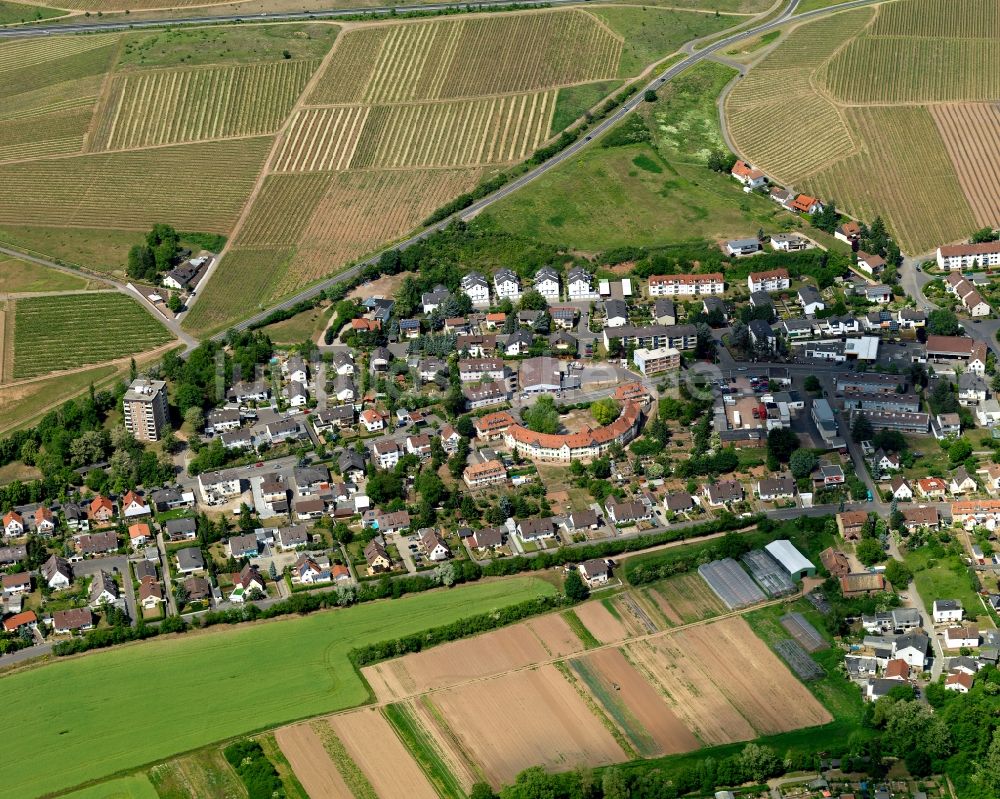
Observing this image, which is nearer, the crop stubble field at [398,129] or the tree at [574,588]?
the tree at [574,588]

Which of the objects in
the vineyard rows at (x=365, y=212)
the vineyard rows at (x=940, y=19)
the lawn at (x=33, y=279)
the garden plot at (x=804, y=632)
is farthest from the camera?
the vineyard rows at (x=940, y=19)

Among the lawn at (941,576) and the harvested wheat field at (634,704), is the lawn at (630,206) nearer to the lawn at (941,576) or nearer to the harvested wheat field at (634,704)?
the lawn at (941,576)

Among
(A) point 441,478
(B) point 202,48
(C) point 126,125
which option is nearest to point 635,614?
(A) point 441,478

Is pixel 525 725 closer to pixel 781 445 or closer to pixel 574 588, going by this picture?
pixel 574 588

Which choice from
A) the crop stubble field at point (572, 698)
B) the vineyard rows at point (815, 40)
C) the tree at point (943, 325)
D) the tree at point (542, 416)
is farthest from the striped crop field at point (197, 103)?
the crop stubble field at point (572, 698)

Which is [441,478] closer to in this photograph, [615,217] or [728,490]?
[728,490]

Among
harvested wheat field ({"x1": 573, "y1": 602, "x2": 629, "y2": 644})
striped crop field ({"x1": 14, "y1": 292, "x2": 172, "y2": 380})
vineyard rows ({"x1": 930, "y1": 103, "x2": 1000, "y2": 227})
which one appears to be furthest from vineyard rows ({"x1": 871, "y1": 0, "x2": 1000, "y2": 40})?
harvested wheat field ({"x1": 573, "y1": 602, "x2": 629, "y2": 644})
